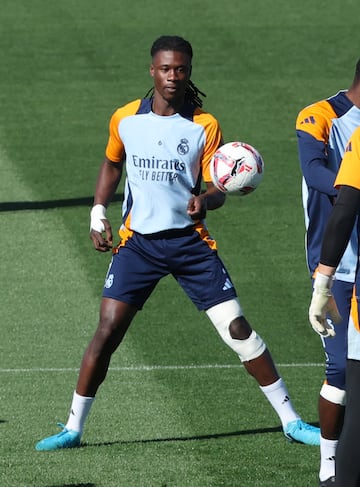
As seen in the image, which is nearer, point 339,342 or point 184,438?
point 339,342

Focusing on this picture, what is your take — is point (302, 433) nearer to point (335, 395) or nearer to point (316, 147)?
point (335, 395)

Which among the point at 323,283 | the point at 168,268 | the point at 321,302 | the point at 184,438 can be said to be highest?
the point at 323,283

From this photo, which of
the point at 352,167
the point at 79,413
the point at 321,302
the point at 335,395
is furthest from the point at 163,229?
the point at 352,167

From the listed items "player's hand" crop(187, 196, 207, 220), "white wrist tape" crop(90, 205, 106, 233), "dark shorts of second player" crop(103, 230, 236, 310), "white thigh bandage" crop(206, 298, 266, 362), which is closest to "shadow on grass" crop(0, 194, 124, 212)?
"white wrist tape" crop(90, 205, 106, 233)

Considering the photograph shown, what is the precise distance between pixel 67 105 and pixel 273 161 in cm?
375

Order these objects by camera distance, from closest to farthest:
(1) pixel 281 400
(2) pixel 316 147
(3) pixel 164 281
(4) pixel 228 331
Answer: (2) pixel 316 147
(4) pixel 228 331
(1) pixel 281 400
(3) pixel 164 281

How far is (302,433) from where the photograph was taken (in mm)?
8648

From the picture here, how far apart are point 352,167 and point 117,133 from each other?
8.89 ft

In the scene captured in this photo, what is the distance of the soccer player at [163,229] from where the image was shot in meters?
8.47

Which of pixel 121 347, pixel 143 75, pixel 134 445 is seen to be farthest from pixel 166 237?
pixel 143 75

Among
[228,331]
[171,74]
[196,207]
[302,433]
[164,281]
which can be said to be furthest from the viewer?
[164,281]

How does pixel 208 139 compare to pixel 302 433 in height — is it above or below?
above

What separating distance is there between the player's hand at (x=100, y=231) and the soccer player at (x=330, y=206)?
1299 millimetres

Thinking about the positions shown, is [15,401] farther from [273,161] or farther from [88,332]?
[273,161]
